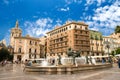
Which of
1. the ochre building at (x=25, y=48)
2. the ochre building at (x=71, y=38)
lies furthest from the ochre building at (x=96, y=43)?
the ochre building at (x=25, y=48)

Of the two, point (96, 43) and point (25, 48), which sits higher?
point (96, 43)

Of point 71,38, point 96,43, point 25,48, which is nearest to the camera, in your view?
point 71,38

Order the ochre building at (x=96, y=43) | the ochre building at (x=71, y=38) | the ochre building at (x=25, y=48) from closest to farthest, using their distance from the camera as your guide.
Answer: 1. the ochre building at (x=71, y=38)
2. the ochre building at (x=25, y=48)
3. the ochre building at (x=96, y=43)

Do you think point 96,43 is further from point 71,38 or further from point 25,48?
point 25,48

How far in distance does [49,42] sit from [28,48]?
9.92 meters

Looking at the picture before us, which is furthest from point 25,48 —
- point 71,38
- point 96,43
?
point 96,43

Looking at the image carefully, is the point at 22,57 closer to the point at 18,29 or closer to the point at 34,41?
the point at 34,41

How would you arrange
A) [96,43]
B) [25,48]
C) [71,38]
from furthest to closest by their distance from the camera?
1. [96,43]
2. [25,48]
3. [71,38]

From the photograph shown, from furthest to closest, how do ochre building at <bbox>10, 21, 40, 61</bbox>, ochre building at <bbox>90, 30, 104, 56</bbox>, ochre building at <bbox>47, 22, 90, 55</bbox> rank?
ochre building at <bbox>90, 30, 104, 56</bbox> → ochre building at <bbox>10, 21, 40, 61</bbox> → ochre building at <bbox>47, 22, 90, 55</bbox>

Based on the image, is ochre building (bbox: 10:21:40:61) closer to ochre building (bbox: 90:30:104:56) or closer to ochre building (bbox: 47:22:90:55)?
ochre building (bbox: 47:22:90:55)

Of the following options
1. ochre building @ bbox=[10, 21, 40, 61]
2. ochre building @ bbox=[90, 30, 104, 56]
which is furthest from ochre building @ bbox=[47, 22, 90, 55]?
ochre building @ bbox=[10, 21, 40, 61]

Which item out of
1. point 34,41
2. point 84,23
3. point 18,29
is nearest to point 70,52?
point 84,23

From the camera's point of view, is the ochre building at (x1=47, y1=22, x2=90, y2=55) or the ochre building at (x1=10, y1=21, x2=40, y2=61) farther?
the ochre building at (x1=10, y1=21, x2=40, y2=61)

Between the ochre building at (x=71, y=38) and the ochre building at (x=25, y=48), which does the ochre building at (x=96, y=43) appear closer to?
the ochre building at (x=71, y=38)
